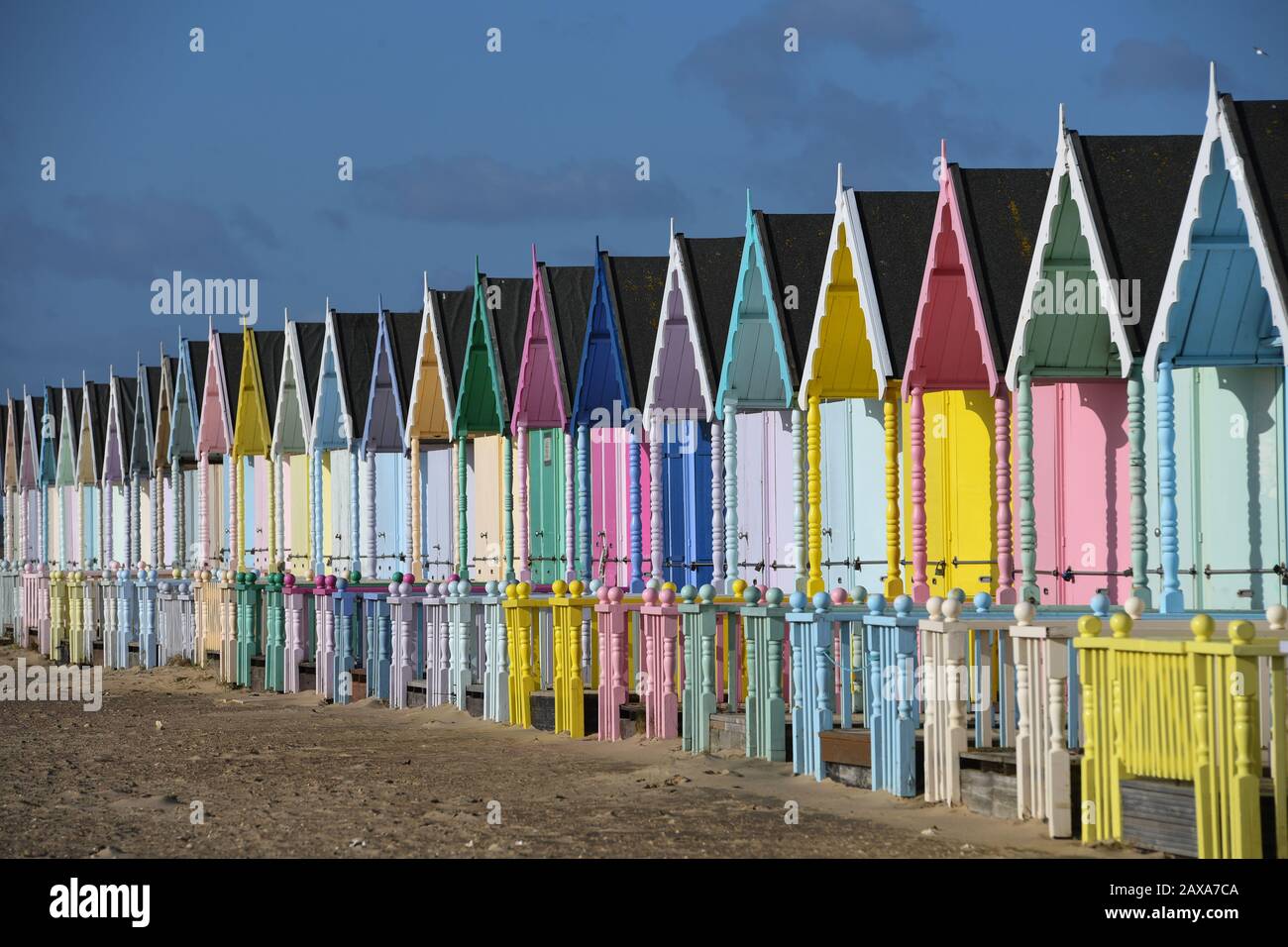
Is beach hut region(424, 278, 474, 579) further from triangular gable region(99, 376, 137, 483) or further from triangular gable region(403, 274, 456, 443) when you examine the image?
triangular gable region(99, 376, 137, 483)

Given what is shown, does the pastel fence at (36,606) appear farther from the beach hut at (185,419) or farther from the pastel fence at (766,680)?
the pastel fence at (766,680)

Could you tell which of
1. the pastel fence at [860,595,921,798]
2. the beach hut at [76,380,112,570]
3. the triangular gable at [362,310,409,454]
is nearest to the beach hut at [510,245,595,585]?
the triangular gable at [362,310,409,454]

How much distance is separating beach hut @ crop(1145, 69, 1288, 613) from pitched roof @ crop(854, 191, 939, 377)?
2191 millimetres

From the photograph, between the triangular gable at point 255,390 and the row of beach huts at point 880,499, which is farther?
the triangular gable at point 255,390

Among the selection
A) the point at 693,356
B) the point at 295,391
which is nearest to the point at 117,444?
the point at 295,391

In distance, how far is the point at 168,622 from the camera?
2639 cm

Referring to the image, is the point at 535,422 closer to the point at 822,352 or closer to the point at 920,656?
the point at 822,352

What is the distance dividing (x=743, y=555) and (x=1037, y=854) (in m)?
11.8

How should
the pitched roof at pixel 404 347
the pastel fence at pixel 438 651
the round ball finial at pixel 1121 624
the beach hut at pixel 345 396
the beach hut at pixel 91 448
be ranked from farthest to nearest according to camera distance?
the beach hut at pixel 91 448
the beach hut at pixel 345 396
the pitched roof at pixel 404 347
the pastel fence at pixel 438 651
the round ball finial at pixel 1121 624

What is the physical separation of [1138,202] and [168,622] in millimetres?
15748

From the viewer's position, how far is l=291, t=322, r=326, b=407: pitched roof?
27.2 metres

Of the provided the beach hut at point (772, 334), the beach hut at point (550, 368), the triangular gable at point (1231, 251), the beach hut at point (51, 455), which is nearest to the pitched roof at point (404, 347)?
the beach hut at point (550, 368)

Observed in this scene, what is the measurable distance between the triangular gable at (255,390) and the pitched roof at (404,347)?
4.03m

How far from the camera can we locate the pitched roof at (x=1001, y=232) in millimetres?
15078
